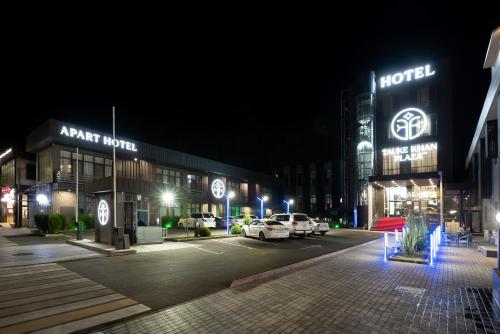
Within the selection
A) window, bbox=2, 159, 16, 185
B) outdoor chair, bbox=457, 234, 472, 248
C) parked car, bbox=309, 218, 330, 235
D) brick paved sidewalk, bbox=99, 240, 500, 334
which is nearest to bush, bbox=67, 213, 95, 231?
window, bbox=2, 159, 16, 185

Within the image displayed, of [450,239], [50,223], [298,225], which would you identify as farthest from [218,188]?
[450,239]

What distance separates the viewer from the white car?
2128cm

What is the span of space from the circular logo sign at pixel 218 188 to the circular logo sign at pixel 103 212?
28091 millimetres

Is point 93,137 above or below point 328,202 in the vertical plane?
above

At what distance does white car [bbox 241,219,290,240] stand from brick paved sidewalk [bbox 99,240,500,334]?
1038 centimetres

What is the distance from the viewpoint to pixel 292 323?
20.1 ft

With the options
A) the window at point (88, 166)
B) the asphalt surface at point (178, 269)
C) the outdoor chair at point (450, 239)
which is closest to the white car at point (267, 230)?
the asphalt surface at point (178, 269)

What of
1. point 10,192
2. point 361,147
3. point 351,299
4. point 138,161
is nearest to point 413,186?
point 361,147

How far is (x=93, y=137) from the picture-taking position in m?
32.5

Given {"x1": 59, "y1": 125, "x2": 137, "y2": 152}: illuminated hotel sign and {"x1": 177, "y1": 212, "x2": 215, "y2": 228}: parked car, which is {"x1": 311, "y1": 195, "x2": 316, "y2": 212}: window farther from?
{"x1": 59, "y1": 125, "x2": 137, "y2": 152}: illuminated hotel sign

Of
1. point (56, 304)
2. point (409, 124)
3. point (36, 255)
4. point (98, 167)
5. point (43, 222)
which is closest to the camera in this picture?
point (56, 304)

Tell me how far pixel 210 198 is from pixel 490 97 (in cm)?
3641

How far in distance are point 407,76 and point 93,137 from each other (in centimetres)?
4031

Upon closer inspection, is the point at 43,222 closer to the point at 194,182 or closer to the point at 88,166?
the point at 88,166
